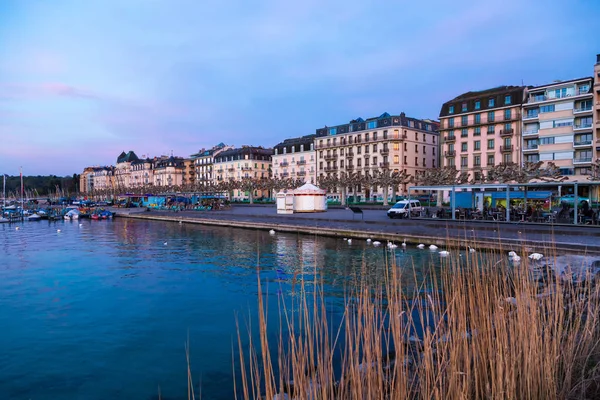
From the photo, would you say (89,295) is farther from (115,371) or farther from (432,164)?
(432,164)

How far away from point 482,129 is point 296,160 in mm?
38560

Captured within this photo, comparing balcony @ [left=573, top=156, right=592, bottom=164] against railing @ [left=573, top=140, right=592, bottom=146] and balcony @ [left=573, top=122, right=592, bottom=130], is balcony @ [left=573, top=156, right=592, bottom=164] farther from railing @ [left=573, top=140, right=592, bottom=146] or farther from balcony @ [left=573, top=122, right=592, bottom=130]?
balcony @ [left=573, top=122, right=592, bottom=130]

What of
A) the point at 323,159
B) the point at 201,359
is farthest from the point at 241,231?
the point at 323,159

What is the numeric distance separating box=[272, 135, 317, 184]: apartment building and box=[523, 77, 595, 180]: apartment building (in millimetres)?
38873

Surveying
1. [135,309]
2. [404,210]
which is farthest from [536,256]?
[404,210]

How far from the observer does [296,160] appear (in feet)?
274

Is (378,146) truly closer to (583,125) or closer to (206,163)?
(583,125)

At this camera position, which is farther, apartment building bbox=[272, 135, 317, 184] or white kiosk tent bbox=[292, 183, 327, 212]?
apartment building bbox=[272, 135, 317, 184]

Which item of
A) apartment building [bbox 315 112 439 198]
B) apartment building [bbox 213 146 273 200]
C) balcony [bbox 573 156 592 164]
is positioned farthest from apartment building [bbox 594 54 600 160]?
apartment building [bbox 213 146 273 200]

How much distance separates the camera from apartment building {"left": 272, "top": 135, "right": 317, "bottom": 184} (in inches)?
3172

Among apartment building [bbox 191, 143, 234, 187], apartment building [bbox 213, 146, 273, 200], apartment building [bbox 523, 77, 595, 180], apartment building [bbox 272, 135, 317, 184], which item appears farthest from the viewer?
apartment building [bbox 191, 143, 234, 187]

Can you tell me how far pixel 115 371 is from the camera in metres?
6.88

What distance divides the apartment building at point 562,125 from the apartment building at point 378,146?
19972mm

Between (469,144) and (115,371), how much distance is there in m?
57.6
